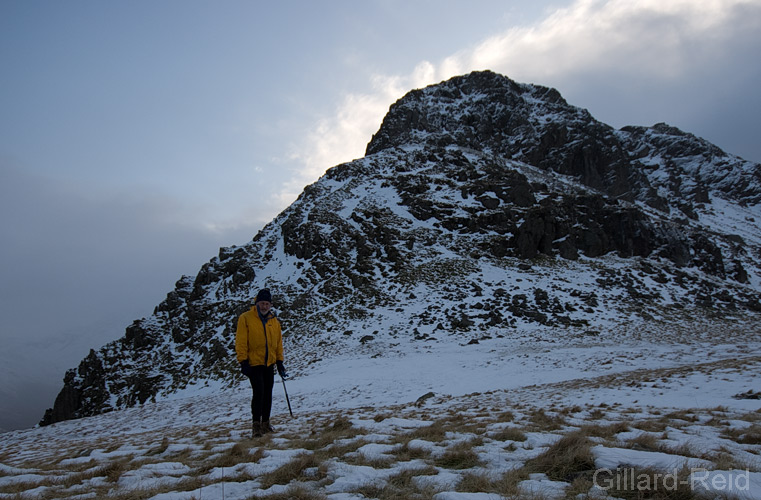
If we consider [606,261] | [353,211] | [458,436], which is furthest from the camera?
[353,211]

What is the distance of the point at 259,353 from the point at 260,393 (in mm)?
776

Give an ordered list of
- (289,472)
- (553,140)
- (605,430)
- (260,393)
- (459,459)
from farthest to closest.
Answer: (553,140), (260,393), (605,430), (459,459), (289,472)

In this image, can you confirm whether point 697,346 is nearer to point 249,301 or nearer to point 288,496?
point 288,496

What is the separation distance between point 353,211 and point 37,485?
1540 inches

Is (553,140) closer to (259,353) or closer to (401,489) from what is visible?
(259,353)

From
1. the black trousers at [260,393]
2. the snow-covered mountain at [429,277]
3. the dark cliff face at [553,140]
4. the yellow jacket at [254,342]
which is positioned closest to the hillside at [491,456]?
the black trousers at [260,393]

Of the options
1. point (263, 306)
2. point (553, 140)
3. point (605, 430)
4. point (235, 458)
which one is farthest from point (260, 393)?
point (553, 140)

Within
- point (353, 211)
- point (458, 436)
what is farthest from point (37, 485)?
point (353, 211)

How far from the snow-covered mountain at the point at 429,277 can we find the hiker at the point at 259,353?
15.0 metres

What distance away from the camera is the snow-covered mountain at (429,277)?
2605cm

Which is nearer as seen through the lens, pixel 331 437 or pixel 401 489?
pixel 401 489

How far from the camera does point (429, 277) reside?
3391 centimetres

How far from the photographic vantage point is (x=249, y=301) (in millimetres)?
31531

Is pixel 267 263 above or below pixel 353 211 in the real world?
below
